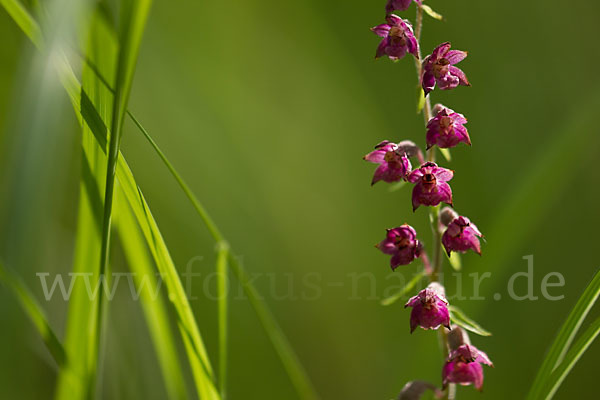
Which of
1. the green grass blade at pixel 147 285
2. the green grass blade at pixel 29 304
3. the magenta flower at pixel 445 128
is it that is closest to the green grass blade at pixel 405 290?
the magenta flower at pixel 445 128

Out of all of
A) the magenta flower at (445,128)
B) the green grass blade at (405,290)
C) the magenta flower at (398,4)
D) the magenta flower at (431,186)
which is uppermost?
the magenta flower at (398,4)

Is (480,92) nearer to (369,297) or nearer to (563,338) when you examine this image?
(369,297)

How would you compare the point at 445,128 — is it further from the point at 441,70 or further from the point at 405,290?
the point at 405,290

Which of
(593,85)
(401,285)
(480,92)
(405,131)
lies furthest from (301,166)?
(593,85)

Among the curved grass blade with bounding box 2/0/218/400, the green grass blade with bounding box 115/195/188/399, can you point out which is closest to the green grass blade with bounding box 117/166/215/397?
the curved grass blade with bounding box 2/0/218/400

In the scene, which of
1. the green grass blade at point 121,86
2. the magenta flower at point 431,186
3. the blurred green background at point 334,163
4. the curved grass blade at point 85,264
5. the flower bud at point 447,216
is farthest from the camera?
the blurred green background at point 334,163

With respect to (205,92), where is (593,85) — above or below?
above

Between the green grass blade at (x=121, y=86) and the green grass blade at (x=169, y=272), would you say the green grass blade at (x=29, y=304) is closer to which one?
the green grass blade at (x=121, y=86)

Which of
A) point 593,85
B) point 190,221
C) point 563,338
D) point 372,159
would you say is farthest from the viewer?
point 593,85
